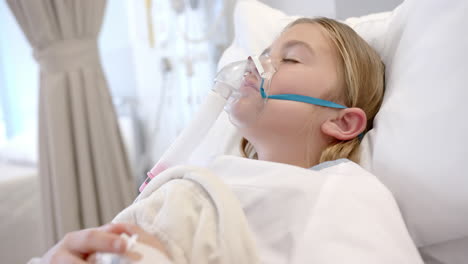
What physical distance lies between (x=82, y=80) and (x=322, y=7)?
3.96ft

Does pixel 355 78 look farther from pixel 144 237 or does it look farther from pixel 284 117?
pixel 144 237

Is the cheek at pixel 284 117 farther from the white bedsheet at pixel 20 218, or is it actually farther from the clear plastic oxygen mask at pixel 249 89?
the white bedsheet at pixel 20 218

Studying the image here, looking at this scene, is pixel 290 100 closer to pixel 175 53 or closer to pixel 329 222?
pixel 329 222

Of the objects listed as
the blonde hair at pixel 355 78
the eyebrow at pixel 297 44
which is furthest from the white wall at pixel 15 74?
the blonde hair at pixel 355 78

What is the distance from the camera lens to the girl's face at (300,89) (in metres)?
1.00

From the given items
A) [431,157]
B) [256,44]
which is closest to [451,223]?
[431,157]

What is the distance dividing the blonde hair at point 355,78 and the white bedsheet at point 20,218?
1720 mm

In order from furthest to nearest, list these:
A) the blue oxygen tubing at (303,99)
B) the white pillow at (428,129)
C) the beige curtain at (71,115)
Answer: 1. the beige curtain at (71,115)
2. the blue oxygen tubing at (303,99)
3. the white pillow at (428,129)

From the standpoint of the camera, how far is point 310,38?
104cm

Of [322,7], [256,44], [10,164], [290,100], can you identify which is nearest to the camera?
[290,100]

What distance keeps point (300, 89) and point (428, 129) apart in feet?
1.03

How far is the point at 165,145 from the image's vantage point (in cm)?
282

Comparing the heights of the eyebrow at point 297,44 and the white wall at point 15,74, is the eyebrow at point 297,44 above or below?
above

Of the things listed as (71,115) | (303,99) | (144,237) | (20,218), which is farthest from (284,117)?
(20,218)
